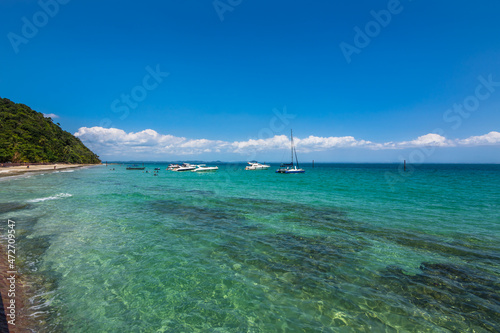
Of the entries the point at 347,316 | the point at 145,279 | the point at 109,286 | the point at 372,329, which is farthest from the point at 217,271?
the point at 372,329

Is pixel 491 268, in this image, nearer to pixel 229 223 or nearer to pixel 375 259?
pixel 375 259

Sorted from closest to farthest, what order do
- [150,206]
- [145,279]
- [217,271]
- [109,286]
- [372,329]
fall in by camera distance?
[372,329] → [109,286] → [145,279] → [217,271] → [150,206]

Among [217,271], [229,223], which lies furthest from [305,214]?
[217,271]

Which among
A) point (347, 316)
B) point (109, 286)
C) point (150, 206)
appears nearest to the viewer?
point (347, 316)

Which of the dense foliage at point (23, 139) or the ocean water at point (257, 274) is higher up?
the dense foliage at point (23, 139)

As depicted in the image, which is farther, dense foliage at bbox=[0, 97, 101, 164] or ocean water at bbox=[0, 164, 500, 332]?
dense foliage at bbox=[0, 97, 101, 164]

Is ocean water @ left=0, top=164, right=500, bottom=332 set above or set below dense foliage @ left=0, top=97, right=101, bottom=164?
below

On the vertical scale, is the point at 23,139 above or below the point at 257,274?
above

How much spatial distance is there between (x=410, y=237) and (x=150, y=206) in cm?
1908

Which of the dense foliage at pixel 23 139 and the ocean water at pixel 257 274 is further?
the dense foliage at pixel 23 139

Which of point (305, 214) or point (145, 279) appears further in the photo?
point (305, 214)

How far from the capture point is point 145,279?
7.16 m

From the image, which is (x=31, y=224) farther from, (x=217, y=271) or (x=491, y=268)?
(x=491, y=268)

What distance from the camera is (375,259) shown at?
8.84m
